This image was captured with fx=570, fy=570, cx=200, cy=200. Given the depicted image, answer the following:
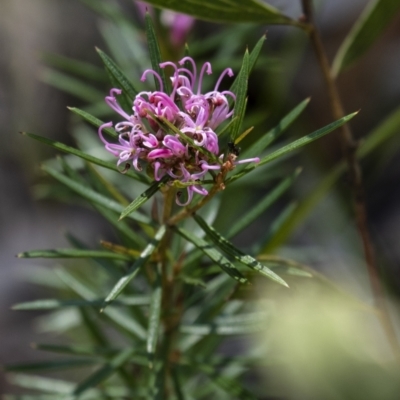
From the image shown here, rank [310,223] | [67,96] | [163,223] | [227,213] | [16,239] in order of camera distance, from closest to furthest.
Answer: [163,223], [227,213], [310,223], [16,239], [67,96]

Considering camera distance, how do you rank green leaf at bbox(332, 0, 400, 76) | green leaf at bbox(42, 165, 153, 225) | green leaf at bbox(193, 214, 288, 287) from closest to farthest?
green leaf at bbox(193, 214, 288, 287)
green leaf at bbox(42, 165, 153, 225)
green leaf at bbox(332, 0, 400, 76)

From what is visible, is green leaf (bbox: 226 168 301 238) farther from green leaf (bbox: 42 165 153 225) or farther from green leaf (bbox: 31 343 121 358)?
green leaf (bbox: 31 343 121 358)

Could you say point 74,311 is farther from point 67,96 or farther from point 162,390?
point 67,96

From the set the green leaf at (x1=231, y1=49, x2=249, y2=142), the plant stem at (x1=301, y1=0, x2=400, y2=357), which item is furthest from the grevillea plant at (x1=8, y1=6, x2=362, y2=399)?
the plant stem at (x1=301, y1=0, x2=400, y2=357)

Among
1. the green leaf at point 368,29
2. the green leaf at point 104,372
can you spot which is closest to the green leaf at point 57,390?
the green leaf at point 104,372

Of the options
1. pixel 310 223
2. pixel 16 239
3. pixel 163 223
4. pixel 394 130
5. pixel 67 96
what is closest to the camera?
pixel 163 223

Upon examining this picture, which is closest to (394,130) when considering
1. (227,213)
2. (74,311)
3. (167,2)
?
(227,213)
